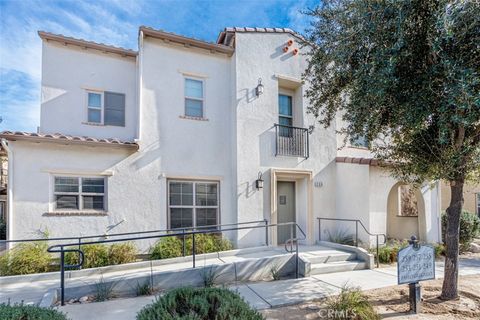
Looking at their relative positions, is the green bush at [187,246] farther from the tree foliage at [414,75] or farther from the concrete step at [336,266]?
the tree foliage at [414,75]

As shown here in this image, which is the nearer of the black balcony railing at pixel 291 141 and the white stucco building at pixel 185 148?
the white stucco building at pixel 185 148

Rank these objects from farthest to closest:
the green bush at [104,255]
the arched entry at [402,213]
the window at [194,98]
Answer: the arched entry at [402,213]
the window at [194,98]
the green bush at [104,255]

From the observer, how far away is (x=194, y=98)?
1019 centimetres

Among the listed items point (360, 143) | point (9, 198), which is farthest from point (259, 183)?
point (9, 198)

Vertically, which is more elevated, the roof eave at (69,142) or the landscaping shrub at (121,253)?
the roof eave at (69,142)

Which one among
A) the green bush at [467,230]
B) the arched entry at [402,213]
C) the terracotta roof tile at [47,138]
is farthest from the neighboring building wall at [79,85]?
the green bush at [467,230]

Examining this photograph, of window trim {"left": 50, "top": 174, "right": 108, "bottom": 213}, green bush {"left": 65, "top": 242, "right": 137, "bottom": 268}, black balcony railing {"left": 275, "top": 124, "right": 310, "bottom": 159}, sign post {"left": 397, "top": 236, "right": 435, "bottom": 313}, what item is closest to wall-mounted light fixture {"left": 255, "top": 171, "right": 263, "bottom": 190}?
black balcony railing {"left": 275, "top": 124, "right": 310, "bottom": 159}

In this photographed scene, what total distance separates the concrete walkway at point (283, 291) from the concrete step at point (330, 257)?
1.91ft

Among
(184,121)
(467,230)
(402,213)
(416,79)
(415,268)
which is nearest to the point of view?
(416,79)

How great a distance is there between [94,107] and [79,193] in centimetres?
307

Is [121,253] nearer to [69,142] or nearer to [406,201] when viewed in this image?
[69,142]

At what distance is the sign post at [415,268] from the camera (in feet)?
17.9

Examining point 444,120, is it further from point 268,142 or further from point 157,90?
point 157,90

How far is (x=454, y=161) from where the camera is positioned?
220 inches
